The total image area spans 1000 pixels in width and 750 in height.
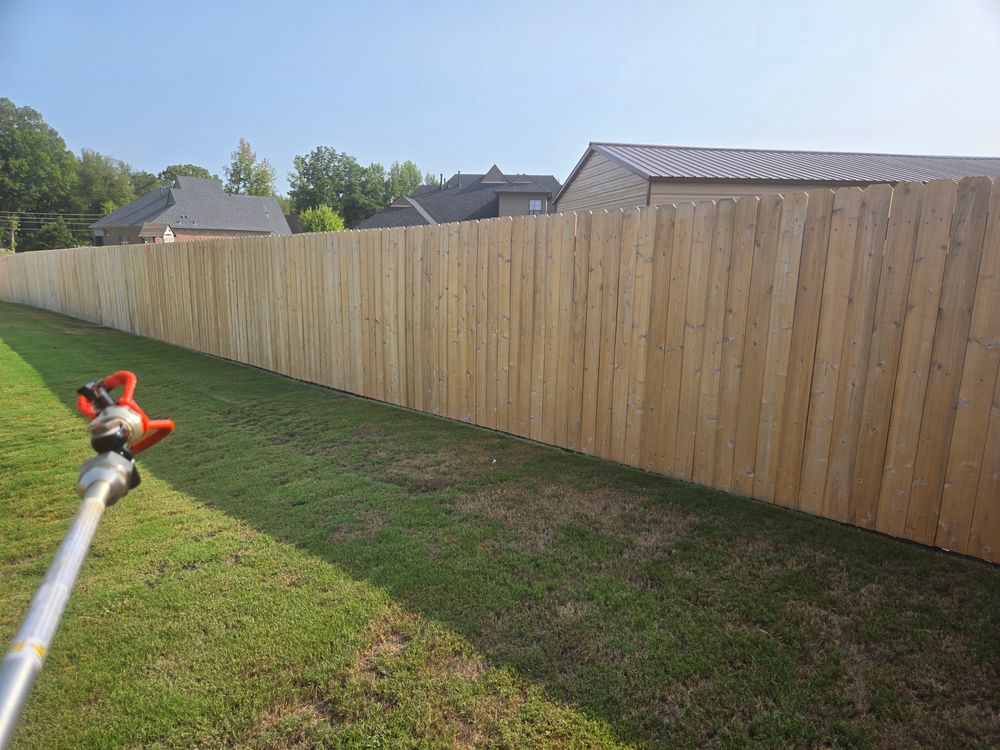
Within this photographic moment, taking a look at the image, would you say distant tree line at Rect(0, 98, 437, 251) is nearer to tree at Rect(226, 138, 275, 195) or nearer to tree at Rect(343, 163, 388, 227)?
tree at Rect(343, 163, 388, 227)

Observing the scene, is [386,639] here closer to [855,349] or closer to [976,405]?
[855,349]

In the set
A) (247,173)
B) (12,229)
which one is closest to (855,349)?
(12,229)

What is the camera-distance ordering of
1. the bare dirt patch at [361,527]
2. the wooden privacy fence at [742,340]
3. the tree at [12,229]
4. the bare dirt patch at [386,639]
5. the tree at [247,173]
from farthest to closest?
the tree at [247,173], the tree at [12,229], the bare dirt patch at [361,527], the wooden privacy fence at [742,340], the bare dirt patch at [386,639]

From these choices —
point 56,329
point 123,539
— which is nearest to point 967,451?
point 123,539

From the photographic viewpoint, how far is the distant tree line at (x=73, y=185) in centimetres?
6712

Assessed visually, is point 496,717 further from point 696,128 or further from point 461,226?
point 696,128

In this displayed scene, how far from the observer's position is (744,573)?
3.11 metres

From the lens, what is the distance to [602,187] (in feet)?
55.9

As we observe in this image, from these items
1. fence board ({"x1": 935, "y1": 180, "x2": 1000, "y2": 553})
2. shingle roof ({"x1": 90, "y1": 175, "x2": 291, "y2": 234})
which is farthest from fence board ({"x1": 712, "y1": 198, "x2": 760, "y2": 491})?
shingle roof ({"x1": 90, "y1": 175, "x2": 291, "y2": 234})

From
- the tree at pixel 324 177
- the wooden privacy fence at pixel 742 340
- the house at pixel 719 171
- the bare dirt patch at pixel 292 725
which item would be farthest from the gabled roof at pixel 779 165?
the tree at pixel 324 177

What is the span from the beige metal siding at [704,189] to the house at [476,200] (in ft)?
50.5

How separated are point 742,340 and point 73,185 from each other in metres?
88.8

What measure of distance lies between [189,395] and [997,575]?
314 inches

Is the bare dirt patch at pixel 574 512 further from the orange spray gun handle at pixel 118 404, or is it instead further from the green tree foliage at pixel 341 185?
the green tree foliage at pixel 341 185
